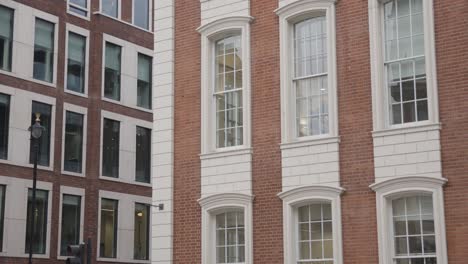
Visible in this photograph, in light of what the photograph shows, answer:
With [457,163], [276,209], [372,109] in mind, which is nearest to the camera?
[457,163]

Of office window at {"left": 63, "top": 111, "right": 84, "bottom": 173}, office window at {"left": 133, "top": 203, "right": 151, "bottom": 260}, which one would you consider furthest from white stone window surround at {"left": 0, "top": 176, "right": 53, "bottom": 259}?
office window at {"left": 133, "top": 203, "right": 151, "bottom": 260}

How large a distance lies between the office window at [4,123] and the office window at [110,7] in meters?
8.71

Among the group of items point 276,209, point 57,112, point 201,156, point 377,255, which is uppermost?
point 57,112

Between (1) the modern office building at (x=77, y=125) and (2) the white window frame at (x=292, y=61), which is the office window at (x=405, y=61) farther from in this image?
(1) the modern office building at (x=77, y=125)

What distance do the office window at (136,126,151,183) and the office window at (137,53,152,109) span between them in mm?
1573

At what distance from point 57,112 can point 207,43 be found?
21841 mm

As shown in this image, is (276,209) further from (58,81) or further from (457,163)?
(58,81)

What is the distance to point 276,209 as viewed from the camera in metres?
18.4

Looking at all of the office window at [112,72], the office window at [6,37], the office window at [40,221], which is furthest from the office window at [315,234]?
the office window at [112,72]

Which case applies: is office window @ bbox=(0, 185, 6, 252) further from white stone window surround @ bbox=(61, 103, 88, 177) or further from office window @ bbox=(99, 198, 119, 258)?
office window @ bbox=(99, 198, 119, 258)

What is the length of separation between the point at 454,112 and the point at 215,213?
249 inches

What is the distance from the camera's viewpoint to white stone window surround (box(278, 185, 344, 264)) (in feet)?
56.6

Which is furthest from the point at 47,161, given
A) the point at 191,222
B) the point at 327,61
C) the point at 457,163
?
the point at 457,163

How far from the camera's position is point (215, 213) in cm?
1950
